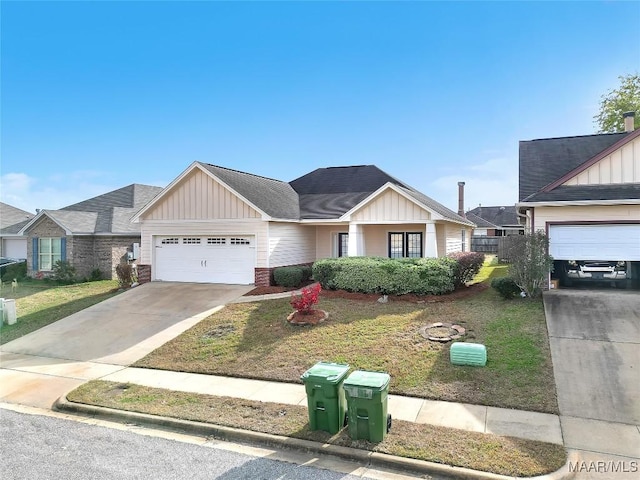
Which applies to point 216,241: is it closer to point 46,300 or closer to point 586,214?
point 46,300

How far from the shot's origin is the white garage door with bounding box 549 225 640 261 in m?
12.5

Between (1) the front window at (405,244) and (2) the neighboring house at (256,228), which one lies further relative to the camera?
(1) the front window at (405,244)

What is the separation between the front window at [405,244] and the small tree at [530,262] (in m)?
6.89

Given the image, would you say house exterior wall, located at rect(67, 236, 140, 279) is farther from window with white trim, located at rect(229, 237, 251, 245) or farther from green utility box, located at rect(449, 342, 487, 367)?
green utility box, located at rect(449, 342, 487, 367)

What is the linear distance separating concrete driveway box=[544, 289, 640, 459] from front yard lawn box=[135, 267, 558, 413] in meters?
0.33

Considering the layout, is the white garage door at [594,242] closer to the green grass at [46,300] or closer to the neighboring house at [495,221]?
the green grass at [46,300]

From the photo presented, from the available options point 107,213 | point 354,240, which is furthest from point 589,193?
point 107,213

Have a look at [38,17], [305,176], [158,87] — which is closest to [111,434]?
[38,17]

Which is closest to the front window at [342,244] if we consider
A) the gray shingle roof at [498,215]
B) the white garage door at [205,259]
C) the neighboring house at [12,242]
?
the white garage door at [205,259]

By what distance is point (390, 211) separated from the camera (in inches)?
666

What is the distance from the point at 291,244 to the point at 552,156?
37.5ft

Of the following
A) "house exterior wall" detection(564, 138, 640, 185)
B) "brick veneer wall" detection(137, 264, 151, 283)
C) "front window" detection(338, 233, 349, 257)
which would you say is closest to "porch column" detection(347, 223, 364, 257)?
"front window" detection(338, 233, 349, 257)

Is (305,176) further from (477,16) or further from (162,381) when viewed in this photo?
(162,381)

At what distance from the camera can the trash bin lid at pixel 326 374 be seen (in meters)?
5.88
